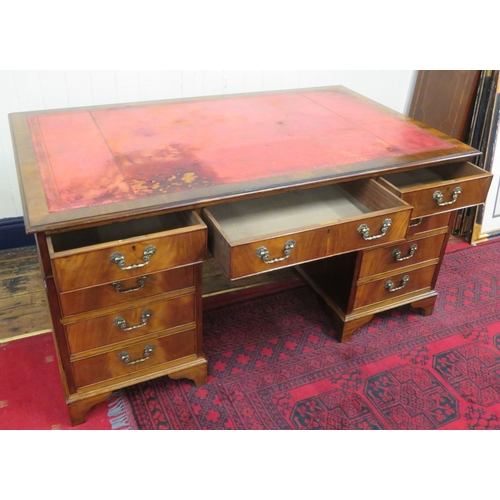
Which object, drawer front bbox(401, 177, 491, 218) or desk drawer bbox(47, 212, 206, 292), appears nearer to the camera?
desk drawer bbox(47, 212, 206, 292)

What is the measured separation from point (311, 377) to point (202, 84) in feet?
4.63

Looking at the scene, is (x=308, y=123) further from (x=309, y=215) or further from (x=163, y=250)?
(x=163, y=250)

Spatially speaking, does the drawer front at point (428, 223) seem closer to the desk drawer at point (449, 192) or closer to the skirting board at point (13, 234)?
the desk drawer at point (449, 192)

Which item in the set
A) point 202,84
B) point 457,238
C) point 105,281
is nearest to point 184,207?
point 105,281

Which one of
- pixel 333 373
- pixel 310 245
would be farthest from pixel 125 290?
pixel 333 373

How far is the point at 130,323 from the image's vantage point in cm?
147

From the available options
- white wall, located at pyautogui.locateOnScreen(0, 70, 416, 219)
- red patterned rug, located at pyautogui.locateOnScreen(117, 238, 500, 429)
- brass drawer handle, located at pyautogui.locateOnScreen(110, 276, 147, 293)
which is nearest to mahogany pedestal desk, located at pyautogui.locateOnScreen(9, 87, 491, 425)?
brass drawer handle, located at pyautogui.locateOnScreen(110, 276, 147, 293)

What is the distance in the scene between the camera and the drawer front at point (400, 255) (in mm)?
1760

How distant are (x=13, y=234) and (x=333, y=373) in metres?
1.57

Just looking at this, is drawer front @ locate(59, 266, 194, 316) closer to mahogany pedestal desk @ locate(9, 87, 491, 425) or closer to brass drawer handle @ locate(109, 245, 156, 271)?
mahogany pedestal desk @ locate(9, 87, 491, 425)

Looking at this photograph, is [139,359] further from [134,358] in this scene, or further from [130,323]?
[130,323]

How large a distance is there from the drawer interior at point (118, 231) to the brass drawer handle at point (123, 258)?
0.15 m

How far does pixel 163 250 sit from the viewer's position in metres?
1.28

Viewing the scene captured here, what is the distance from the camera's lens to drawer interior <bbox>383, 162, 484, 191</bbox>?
180 cm
